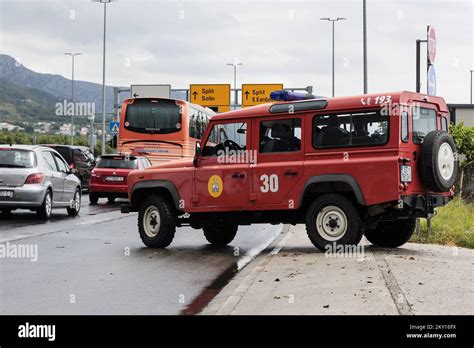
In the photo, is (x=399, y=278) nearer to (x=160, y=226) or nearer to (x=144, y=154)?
(x=160, y=226)

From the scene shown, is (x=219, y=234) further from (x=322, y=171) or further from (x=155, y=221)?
(x=322, y=171)

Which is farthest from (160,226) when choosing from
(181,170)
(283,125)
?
(283,125)

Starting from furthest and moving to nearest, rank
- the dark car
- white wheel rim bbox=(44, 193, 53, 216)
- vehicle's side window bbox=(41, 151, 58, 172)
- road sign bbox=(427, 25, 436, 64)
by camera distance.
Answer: the dark car, vehicle's side window bbox=(41, 151, 58, 172), white wheel rim bbox=(44, 193, 53, 216), road sign bbox=(427, 25, 436, 64)

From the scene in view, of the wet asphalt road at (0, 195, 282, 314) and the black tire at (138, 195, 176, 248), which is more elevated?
the black tire at (138, 195, 176, 248)

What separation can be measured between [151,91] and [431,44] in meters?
43.9

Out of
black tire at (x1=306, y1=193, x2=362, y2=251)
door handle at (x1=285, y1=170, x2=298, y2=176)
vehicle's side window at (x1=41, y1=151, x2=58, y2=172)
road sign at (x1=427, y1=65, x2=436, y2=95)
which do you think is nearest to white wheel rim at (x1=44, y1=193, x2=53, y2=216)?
vehicle's side window at (x1=41, y1=151, x2=58, y2=172)

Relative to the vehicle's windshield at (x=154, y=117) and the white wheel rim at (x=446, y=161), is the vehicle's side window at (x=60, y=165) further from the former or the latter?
the white wheel rim at (x=446, y=161)

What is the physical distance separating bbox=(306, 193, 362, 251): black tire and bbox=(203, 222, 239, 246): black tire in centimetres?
273

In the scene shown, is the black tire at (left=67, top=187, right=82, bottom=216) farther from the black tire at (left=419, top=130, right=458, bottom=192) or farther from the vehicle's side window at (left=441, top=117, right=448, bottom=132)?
the black tire at (left=419, top=130, right=458, bottom=192)

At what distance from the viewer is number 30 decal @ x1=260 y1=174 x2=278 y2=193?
12.2 metres

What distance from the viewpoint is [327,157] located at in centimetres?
1176

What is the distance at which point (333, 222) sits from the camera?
38.2 feet

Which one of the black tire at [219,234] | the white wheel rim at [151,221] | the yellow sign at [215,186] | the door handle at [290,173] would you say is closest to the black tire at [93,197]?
the black tire at [219,234]
